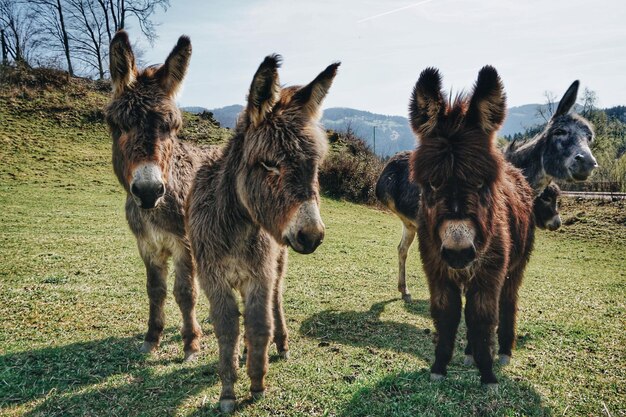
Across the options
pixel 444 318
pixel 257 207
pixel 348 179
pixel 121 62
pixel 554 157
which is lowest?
pixel 444 318

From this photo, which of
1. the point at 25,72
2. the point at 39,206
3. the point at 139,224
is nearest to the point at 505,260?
the point at 139,224

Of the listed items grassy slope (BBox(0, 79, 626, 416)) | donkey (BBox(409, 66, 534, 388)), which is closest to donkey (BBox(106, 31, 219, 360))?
grassy slope (BBox(0, 79, 626, 416))

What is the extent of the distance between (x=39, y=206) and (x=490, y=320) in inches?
677

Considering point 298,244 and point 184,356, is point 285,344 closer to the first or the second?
point 184,356

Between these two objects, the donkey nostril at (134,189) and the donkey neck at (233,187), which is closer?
the donkey nostril at (134,189)

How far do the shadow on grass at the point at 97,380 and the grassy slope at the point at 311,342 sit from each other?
2cm

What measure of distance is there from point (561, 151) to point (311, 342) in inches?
203

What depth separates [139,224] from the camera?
4777 millimetres

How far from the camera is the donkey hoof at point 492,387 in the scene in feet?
12.7

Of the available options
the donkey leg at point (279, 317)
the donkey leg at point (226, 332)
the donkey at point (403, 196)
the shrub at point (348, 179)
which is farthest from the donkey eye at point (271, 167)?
the shrub at point (348, 179)

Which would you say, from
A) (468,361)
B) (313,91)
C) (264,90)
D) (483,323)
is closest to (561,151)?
(468,361)

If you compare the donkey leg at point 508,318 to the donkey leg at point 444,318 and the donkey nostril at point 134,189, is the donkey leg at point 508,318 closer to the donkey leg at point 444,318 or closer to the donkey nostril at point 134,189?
the donkey leg at point 444,318

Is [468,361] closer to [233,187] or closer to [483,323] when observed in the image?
[483,323]

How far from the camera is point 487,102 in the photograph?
3.65 metres
